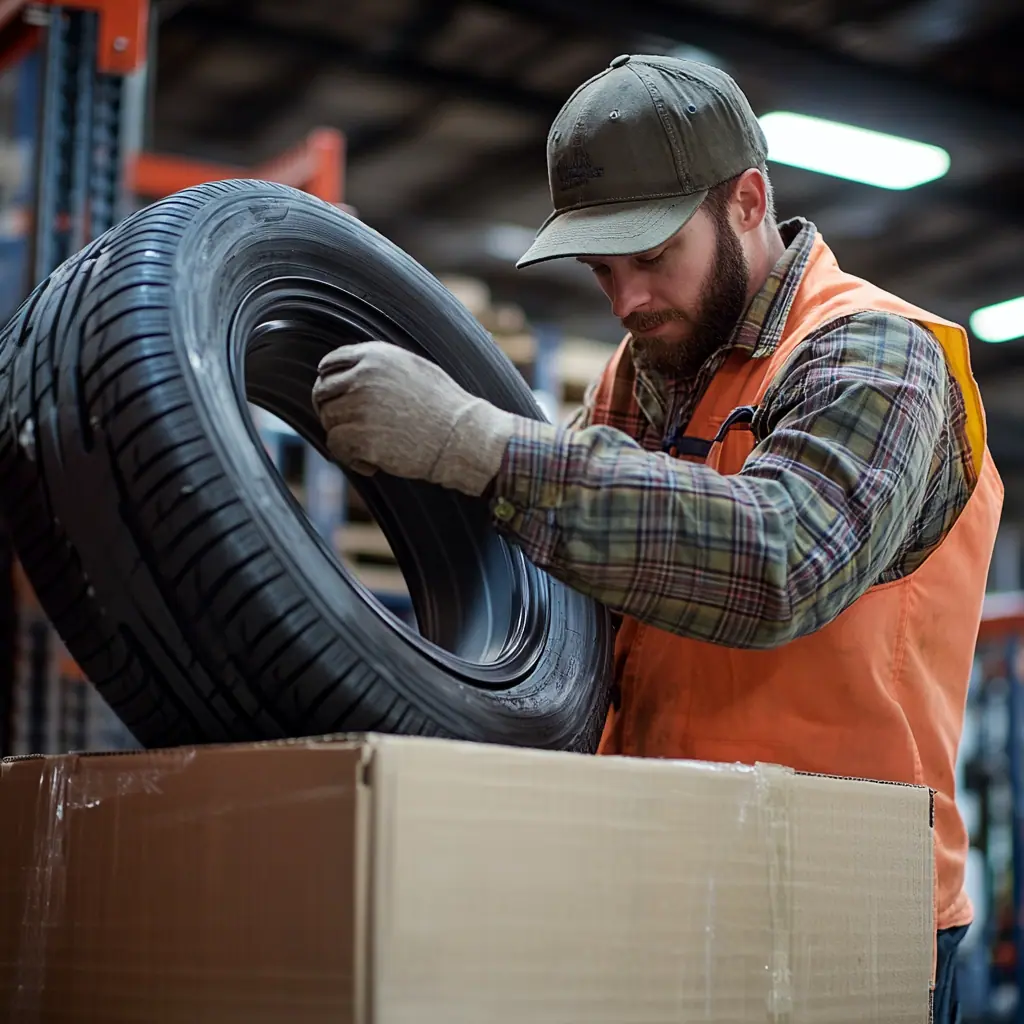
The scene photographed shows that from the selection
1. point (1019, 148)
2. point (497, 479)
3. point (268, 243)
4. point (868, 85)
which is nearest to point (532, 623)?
point (497, 479)

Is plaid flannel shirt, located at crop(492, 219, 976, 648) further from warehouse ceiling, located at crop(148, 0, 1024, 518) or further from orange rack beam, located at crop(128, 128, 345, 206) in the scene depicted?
warehouse ceiling, located at crop(148, 0, 1024, 518)

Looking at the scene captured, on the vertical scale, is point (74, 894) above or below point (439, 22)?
below

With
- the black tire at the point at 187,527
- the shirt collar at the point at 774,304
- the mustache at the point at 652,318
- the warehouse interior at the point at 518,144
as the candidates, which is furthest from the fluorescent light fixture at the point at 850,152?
the black tire at the point at 187,527

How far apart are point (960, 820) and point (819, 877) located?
0.45 metres

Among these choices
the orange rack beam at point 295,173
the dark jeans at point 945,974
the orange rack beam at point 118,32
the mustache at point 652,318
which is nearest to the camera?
the dark jeans at point 945,974

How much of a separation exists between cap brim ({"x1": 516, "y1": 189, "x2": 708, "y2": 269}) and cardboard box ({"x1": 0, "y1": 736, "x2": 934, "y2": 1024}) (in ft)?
2.18

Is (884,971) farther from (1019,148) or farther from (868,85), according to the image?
(1019,148)

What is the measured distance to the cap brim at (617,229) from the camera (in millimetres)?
1641

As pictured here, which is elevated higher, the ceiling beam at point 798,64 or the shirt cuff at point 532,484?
the ceiling beam at point 798,64

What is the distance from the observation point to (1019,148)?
6430 mm

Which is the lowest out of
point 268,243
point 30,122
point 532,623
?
point 532,623

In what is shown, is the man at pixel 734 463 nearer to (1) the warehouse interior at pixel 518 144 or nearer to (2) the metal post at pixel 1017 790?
(1) the warehouse interior at pixel 518 144

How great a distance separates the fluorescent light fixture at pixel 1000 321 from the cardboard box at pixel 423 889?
26.0 ft

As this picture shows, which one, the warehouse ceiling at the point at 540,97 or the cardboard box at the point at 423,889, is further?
the warehouse ceiling at the point at 540,97
